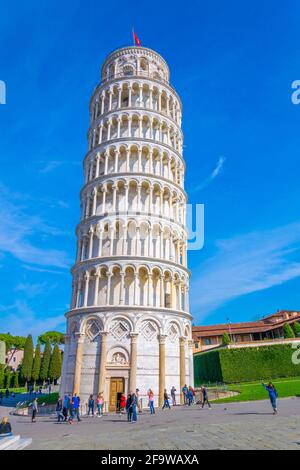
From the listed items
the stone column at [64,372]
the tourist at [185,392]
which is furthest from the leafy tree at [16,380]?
the tourist at [185,392]

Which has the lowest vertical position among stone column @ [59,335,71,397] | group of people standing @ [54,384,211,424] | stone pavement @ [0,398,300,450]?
stone pavement @ [0,398,300,450]

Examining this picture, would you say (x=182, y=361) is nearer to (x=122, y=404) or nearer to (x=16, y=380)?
(x=122, y=404)

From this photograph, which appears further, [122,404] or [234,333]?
[234,333]

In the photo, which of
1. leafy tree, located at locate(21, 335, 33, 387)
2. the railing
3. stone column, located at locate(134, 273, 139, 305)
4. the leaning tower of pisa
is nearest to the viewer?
the leaning tower of pisa

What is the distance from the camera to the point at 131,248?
35.0m

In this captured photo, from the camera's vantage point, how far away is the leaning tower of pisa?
3089 cm

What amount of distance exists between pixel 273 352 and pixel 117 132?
37.1 metres

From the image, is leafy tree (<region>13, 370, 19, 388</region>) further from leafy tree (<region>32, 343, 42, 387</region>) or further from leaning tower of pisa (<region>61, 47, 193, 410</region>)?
leaning tower of pisa (<region>61, 47, 193, 410</region>)

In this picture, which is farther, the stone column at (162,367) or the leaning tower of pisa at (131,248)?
the leaning tower of pisa at (131,248)

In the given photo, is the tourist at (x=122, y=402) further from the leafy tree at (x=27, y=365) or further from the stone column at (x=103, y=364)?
the leafy tree at (x=27, y=365)

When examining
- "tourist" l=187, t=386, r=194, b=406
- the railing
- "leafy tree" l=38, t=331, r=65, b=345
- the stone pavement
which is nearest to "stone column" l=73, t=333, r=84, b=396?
"tourist" l=187, t=386, r=194, b=406

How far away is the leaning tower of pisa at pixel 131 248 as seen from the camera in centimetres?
3089

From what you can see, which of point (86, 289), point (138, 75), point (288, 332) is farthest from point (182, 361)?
point (138, 75)
